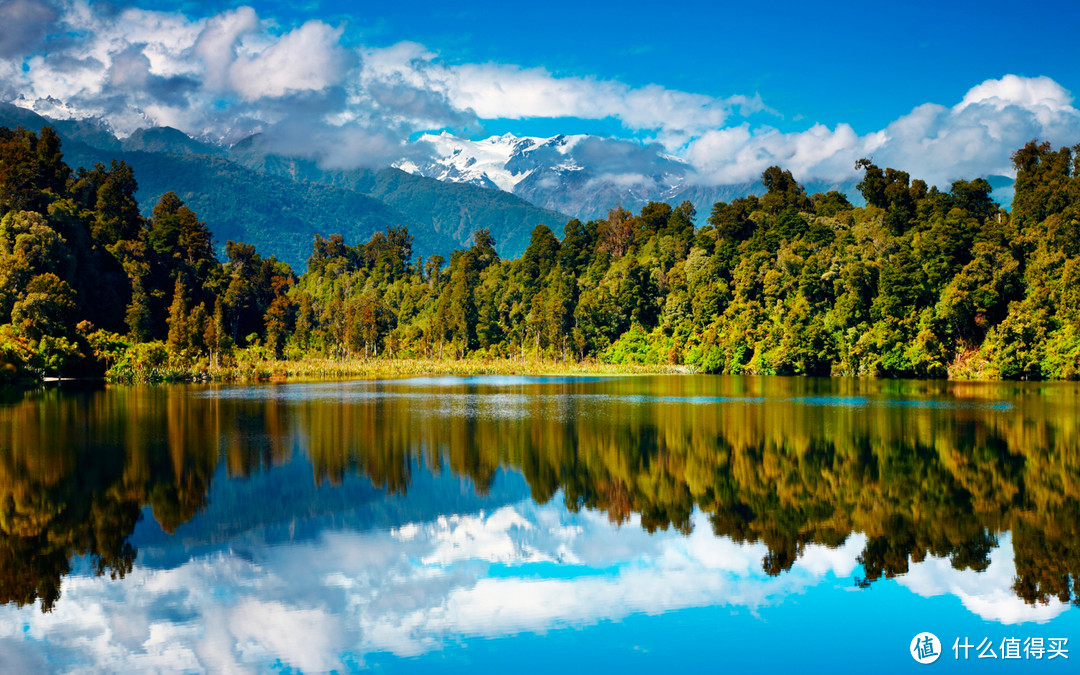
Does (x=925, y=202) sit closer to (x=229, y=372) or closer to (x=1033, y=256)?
(x=1033, y=256)

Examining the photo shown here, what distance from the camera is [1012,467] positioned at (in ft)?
66.2

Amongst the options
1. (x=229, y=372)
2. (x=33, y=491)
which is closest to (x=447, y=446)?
(x=33, y=491)

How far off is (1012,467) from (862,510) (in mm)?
6753

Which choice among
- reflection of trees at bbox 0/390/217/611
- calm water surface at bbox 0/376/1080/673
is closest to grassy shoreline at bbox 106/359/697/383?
reflection of trees at bbox 0/390/217/611

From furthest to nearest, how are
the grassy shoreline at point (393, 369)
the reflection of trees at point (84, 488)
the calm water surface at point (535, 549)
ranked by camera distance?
the grassy shoreline at point (393, 369), the reflection of trees at point (84, 488), the calm water surface at point (535, 549)

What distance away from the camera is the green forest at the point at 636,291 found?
61.7 metres

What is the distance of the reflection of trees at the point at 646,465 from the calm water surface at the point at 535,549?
0.11 metres

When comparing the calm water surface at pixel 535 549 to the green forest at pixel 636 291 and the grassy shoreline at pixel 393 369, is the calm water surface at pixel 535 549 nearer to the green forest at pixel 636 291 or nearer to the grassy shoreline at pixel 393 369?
the green forest at pixel 636 291

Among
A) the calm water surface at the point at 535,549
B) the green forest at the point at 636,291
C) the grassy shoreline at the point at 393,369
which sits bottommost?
the calm water surface at the point at 535,549

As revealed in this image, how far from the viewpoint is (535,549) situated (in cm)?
1420

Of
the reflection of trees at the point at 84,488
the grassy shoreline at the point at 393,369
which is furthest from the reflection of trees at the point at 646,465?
the grassy shoreline at the point at 393,369

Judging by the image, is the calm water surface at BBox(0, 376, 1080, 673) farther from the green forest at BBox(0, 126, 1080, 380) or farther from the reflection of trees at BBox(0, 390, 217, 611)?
the green forest at BBox(0, 126, 1080, 380)

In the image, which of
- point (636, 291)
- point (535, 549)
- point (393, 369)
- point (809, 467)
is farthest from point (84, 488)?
point (636, 291)

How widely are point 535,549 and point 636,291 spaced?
83399 mm
